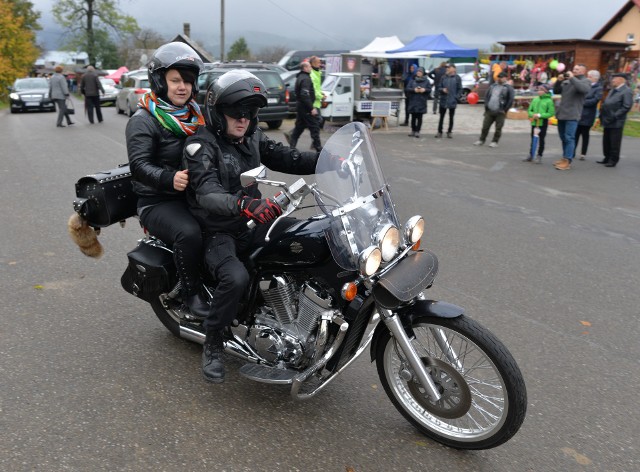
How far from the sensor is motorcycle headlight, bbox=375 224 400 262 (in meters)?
2.69

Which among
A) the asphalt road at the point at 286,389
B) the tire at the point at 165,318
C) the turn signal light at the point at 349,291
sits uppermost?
the turn signal light at the point at 349,291

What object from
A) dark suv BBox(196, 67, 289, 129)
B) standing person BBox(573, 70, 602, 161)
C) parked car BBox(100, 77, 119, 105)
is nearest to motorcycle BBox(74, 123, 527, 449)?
standing person BBox(573, 70, 602, 161)

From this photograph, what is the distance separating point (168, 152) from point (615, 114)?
10715mm

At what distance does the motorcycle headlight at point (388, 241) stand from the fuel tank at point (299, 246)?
0.34 metres

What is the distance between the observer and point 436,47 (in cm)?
2802

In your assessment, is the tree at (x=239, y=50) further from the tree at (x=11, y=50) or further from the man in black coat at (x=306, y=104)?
the man in black coat at (x=306, y=104)

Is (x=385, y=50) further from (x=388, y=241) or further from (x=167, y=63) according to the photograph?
(x=388, y=241)

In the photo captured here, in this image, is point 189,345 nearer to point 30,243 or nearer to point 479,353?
point 479,353

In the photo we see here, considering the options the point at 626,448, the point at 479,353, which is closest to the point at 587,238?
the point at 626,448

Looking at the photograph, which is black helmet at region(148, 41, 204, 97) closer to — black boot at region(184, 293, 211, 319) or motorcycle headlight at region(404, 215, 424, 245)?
black boot at region(184, 293, 211, 319)

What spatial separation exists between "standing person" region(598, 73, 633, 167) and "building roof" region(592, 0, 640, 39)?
1164 inches

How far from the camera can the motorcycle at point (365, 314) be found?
8.87 ft

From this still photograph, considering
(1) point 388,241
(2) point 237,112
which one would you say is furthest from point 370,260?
(2) point 237,112

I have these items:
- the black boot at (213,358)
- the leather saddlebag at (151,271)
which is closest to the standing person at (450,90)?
the leather saddlebag at (151,271)
